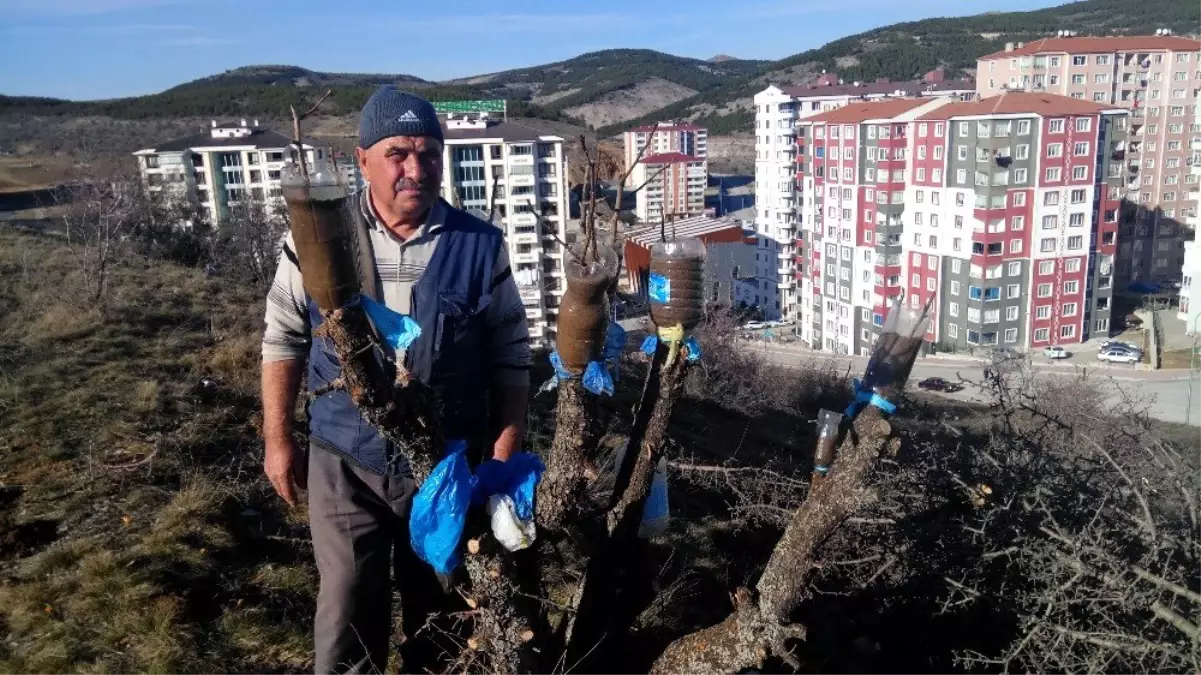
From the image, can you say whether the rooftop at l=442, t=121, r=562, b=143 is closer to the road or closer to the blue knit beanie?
the road

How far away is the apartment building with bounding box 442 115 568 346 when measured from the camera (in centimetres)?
3098

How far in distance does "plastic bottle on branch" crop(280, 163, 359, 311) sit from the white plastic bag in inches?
32.0

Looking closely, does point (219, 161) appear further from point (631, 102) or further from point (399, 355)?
point (631, 102)

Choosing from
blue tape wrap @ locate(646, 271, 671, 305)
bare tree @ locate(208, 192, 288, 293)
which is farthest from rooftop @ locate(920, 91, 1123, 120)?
blue tape wrap @ locate(646, 271, 671, 305)

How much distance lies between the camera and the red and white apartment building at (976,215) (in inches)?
1179

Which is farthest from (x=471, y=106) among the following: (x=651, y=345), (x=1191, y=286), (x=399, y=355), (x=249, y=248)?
(x=399, y=355)

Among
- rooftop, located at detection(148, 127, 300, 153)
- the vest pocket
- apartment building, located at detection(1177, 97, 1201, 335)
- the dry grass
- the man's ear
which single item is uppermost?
rooftop, located at detection(148, 127, 300, 153)

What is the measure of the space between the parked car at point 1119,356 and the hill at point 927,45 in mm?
55118

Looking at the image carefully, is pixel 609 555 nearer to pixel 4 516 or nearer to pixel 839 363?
pixel 4 516

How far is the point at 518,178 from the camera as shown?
32.7 meters

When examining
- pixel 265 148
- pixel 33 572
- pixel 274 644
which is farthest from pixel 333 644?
pixel 265 148

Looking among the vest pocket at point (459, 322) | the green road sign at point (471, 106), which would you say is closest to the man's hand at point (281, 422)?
the vest pocket at point (459, 322)

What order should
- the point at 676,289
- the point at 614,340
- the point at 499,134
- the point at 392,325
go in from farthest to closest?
the point at 499,134
the point at 676,289
the point at 614,340
the point at 392,325

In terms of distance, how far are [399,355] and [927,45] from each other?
9975cm
